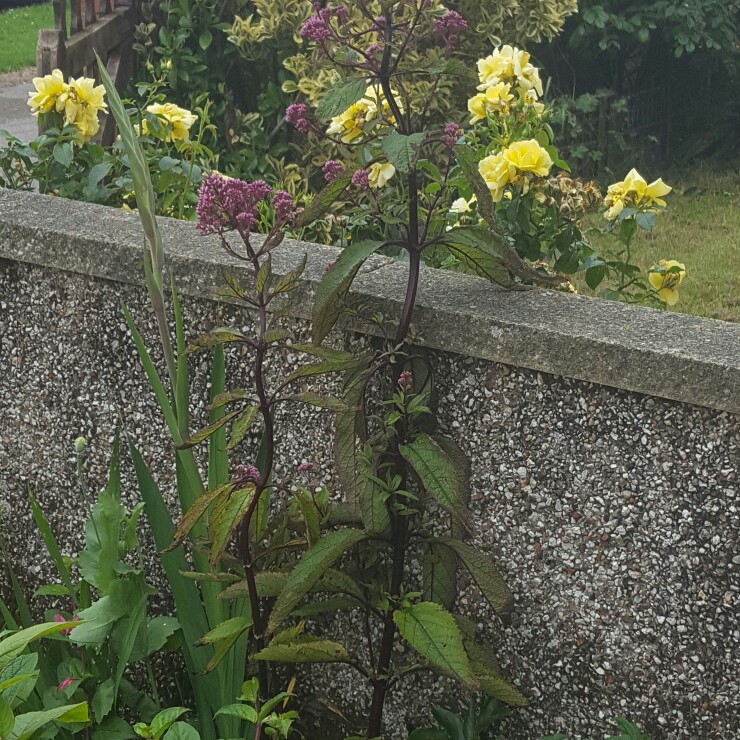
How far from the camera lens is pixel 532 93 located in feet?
8.34

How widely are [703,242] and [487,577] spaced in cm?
398

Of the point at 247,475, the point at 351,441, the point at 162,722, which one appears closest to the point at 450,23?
the point at 351,441

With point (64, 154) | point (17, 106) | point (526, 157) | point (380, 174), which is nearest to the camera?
point (526, 157)

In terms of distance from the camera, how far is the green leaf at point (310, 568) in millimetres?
1778

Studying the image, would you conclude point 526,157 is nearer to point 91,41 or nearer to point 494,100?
point 494,100

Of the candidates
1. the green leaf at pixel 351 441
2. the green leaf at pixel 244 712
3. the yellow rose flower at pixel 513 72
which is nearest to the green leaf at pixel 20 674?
the green leaf at pixel 244 712

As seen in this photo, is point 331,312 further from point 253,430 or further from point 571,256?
point 571,256

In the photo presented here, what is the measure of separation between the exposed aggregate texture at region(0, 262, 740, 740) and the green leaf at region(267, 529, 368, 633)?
255 mm

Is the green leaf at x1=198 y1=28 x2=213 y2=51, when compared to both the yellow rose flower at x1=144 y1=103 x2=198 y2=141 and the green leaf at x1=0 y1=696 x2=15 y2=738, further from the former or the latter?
the green leaf at x1=0 y1=696 x2=15 y2=738

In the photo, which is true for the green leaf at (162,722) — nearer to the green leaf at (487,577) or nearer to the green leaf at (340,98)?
the green leaf at (487,577)

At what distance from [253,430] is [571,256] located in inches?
34.3

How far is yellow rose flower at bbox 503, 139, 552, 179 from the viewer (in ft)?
7.55

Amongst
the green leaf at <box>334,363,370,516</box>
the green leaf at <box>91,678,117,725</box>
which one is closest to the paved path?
the green leaf at <box>91,678,117,725</box>

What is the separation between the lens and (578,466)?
183 cm
